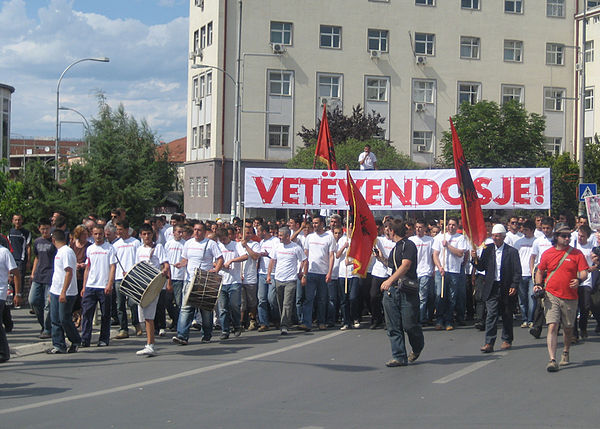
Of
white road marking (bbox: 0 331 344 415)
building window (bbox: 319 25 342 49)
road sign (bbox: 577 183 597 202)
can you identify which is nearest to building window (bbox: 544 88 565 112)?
building window (bbox: 319 25 342 49)

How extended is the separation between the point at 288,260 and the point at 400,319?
12.6 feet

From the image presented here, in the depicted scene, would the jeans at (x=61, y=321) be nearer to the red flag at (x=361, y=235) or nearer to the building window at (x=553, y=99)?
the red flag at (x=361, y=235)

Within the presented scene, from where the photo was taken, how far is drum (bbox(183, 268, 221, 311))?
12094 mm

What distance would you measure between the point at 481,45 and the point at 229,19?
17956mm

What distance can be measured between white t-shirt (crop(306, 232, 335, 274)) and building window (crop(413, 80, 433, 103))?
41.4 metres

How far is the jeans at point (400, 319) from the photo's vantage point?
10.4m

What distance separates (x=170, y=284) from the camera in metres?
12.9

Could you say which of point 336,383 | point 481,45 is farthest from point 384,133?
point 336,383

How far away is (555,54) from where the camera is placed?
5662cm

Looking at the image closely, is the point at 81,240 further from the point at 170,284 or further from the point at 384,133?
the point at 384,133

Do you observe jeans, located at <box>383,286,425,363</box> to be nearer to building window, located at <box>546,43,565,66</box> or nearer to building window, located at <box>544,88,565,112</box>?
building window, located at <box>544,88,565,112</box>

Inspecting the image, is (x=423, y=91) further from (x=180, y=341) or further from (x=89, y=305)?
(x=89, y=305)

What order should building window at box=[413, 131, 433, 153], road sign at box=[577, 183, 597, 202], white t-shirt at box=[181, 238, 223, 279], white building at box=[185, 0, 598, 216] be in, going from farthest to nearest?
building window at box=[413, 131, 433, 153]
white building at box=[185, 0, 598, 216]
road sign at box=[577, 183, 597, 202]
white t-shirt at box=[181, 238, 223, 279]

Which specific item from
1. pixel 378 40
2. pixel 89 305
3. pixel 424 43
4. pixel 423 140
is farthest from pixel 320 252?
pixel 424 43
